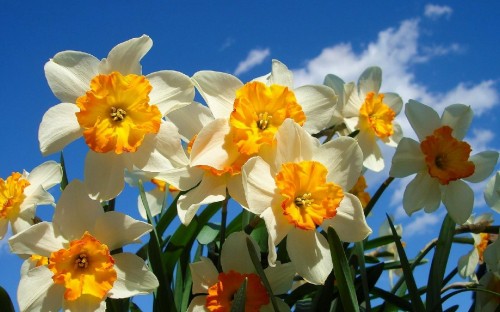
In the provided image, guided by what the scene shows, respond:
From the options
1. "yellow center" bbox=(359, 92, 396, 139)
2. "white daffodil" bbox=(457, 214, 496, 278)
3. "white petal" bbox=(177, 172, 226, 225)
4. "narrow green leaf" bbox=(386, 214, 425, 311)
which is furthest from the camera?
"white daffodil" bbox=(457, 214, 496, 278)

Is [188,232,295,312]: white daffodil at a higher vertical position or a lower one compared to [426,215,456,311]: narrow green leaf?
lower

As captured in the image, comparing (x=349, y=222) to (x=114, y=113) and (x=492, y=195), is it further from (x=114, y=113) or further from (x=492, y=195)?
(x=492, y=195)

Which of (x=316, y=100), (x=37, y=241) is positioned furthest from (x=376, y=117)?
(x=37, y=241)

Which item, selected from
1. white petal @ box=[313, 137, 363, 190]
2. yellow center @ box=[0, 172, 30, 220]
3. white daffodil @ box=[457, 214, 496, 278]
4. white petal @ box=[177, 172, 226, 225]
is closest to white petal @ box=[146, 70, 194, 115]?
white petal @ box=[177, 172, 226, 225]

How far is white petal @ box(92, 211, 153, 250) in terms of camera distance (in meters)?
2.06

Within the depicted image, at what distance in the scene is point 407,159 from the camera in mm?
2801

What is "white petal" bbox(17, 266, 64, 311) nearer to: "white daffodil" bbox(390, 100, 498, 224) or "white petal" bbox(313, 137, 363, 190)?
"white petal" bbox(313, 137, 363, 190)

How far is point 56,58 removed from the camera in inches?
84.4

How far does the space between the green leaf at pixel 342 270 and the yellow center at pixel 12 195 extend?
1.39 meters

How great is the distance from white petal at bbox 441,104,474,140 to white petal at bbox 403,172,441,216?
311 millimetres

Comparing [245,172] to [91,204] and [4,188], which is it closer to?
[91,204]

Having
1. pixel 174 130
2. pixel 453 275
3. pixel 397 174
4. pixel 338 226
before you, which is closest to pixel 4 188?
pixel 174 130

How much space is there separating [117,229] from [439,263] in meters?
1.53

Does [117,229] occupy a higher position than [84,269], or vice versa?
[117,229]
